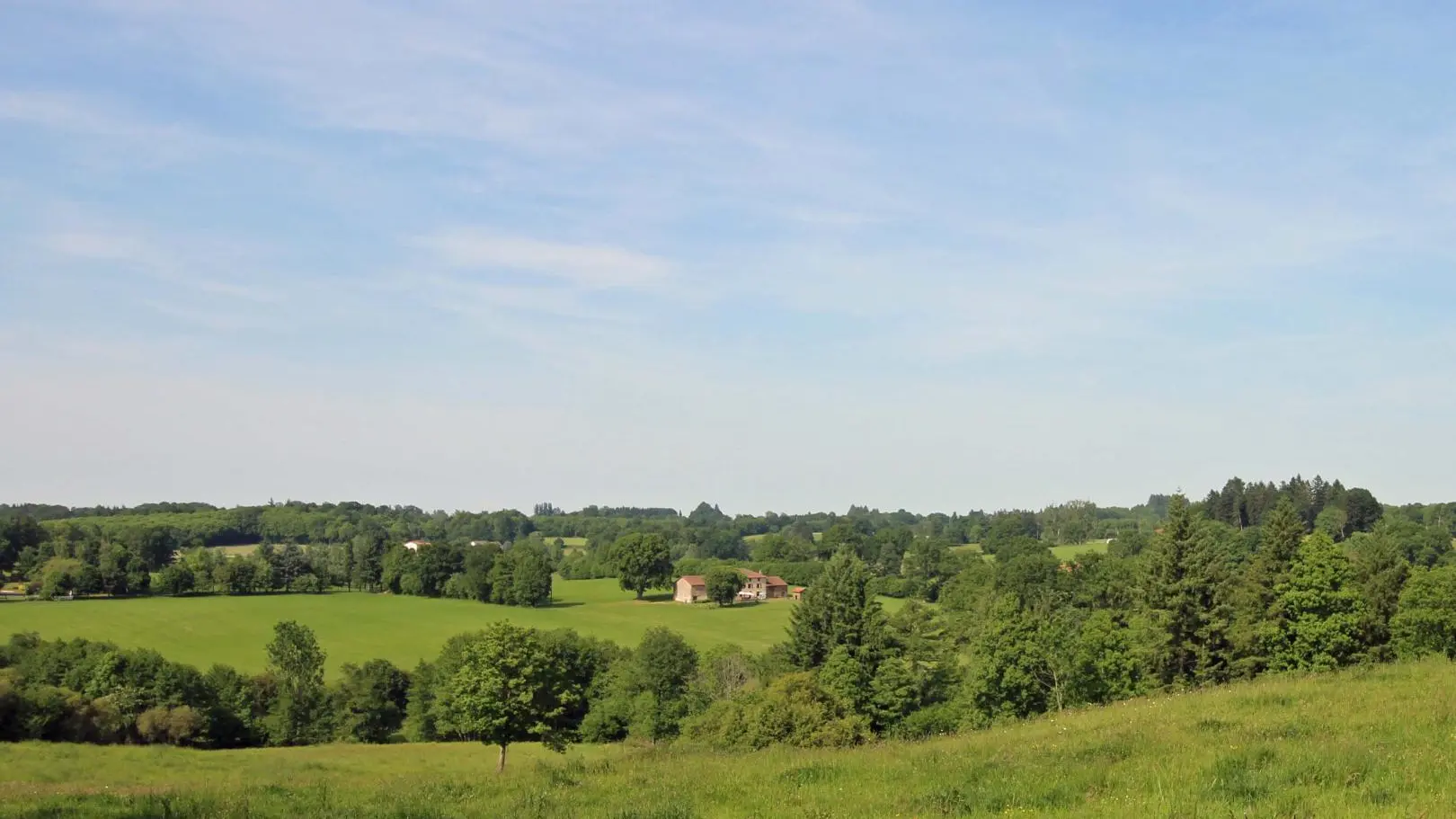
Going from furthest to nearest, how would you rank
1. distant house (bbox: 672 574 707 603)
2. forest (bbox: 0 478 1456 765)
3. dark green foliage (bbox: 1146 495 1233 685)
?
1. distant house (bbox: 672 574 707 603)
2. dark green foliage (bbox: 1146 495 1233 685)
3. forest (bbox: 0 478 1456 765)

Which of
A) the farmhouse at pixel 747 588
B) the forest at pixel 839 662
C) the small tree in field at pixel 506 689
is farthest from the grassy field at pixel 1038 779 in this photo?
the farmhouse at pixel 747 588

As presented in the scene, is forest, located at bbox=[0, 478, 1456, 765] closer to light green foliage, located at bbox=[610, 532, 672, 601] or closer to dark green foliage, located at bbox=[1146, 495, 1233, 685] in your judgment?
dark green foliage, located at bbox=[1146, 495, 1233, 685]

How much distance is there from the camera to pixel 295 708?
75.2 metres

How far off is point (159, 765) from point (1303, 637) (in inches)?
2227

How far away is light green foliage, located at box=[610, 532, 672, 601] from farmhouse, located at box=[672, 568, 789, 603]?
2.98 meters

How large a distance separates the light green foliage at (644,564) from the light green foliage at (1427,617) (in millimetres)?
106191

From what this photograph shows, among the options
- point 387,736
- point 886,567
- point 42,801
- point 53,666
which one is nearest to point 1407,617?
point 42,801

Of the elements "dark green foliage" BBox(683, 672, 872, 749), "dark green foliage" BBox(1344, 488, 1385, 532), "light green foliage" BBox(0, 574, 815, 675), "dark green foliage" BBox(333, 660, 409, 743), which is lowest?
"dark green foliage" BBox(333, 660, 409, 743)

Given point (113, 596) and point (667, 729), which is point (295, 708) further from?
point (113, 596)

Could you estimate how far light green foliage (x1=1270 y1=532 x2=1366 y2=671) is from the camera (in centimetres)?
4825

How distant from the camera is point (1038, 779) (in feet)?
49.4

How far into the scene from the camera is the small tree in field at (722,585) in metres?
139

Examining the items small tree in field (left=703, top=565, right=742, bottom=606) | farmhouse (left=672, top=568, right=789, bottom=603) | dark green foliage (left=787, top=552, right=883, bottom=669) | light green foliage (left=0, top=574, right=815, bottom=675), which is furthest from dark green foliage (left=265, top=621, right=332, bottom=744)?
farmhouse (left=672, top=568, right=789, bottom=603)

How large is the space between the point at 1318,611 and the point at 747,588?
110 m
